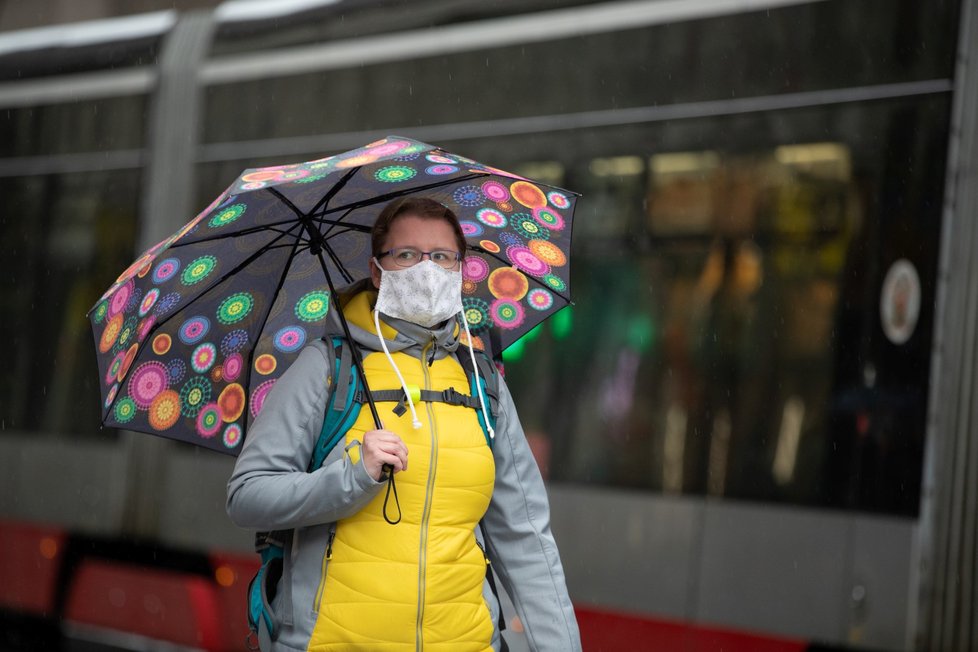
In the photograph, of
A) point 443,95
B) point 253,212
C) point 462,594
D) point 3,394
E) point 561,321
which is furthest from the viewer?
point 3,394

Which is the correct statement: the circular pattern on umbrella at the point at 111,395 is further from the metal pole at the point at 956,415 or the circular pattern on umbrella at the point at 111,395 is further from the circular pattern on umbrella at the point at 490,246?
the metal pole at the point at 956,415

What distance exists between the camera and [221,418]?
2854 mm

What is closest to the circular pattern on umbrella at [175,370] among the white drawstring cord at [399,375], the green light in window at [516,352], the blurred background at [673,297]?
the white drawstring cord at [399,375]

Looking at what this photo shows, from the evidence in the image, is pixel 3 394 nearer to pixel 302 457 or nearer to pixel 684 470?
pixel 684 470

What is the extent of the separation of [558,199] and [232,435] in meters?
1.01

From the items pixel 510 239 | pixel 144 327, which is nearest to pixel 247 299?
pixel 144 327

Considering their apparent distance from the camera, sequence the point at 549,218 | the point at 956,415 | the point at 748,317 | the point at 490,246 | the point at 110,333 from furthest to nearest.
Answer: the point at 748,317
the point at 956,415
the point at 549,218
the point at 490,246
the point at 110,333

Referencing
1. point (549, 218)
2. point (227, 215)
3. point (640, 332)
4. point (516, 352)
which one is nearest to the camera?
point (227, 215)

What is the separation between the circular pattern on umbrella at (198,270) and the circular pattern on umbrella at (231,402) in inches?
10.1

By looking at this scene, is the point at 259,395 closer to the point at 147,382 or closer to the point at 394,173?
the point at 147,382

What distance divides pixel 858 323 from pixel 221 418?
3.11 meters

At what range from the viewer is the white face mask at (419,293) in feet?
7.92

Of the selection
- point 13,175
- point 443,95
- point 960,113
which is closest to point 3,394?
point 13,175

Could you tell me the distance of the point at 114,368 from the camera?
291 cm
